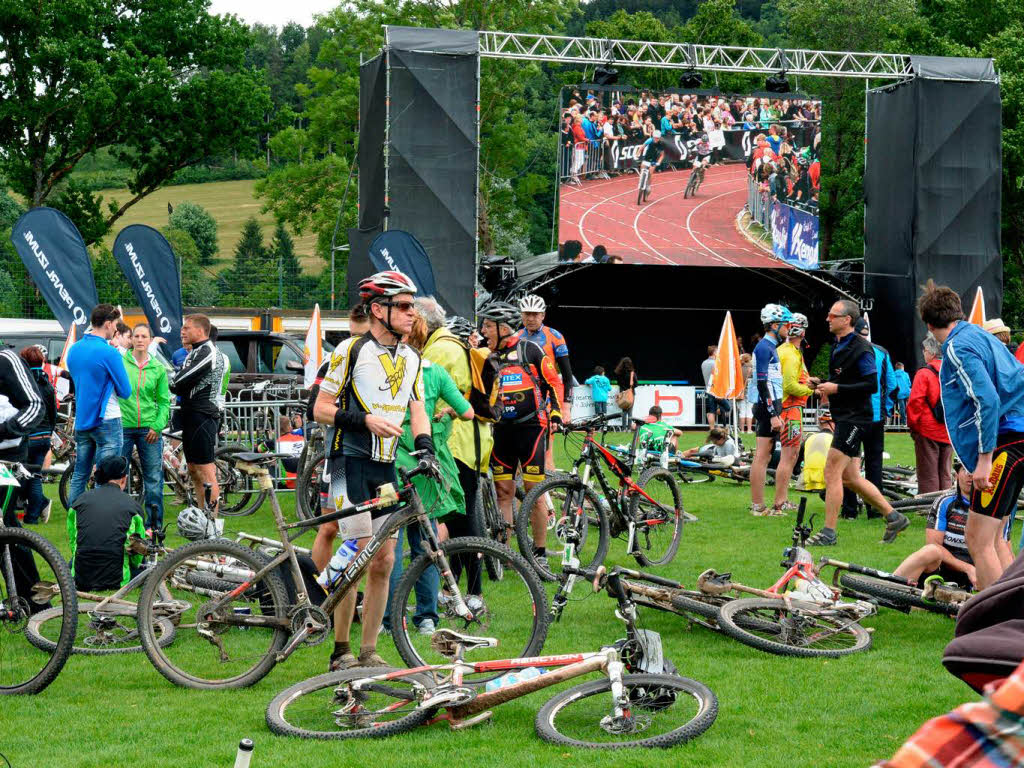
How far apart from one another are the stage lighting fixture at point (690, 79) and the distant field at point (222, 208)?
4791 cm

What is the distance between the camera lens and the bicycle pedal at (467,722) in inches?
199

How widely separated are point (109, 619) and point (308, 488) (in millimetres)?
4576

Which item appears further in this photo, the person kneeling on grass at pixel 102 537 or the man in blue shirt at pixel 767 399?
the man in blue shirt at pixel 767 399

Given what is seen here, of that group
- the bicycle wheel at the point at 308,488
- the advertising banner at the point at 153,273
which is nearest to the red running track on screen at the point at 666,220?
the advertising banner at the point at 153,273

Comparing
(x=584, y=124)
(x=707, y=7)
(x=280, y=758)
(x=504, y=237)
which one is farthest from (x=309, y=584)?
(x=707, y=7)

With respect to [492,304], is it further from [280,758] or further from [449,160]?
[449,160]

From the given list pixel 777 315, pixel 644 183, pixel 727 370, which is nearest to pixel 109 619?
pixel 777 315

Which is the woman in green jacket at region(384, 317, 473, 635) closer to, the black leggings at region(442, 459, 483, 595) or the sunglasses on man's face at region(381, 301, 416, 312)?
the black leggings at region(442, 459, 483, 595)

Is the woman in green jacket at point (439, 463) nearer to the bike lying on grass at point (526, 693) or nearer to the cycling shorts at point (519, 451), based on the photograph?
the bike lying on grass at point (526, 693)

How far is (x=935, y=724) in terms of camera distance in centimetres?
116

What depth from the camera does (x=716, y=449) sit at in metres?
15.2

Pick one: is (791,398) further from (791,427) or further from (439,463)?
(439,463)

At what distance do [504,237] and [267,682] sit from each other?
43.9m

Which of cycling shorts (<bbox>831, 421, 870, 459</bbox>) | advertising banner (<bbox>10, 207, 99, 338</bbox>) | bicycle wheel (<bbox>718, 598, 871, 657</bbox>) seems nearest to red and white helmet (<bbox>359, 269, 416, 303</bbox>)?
bicycle wheel (<bbox>718, 598, 871, 657</bbox>)
